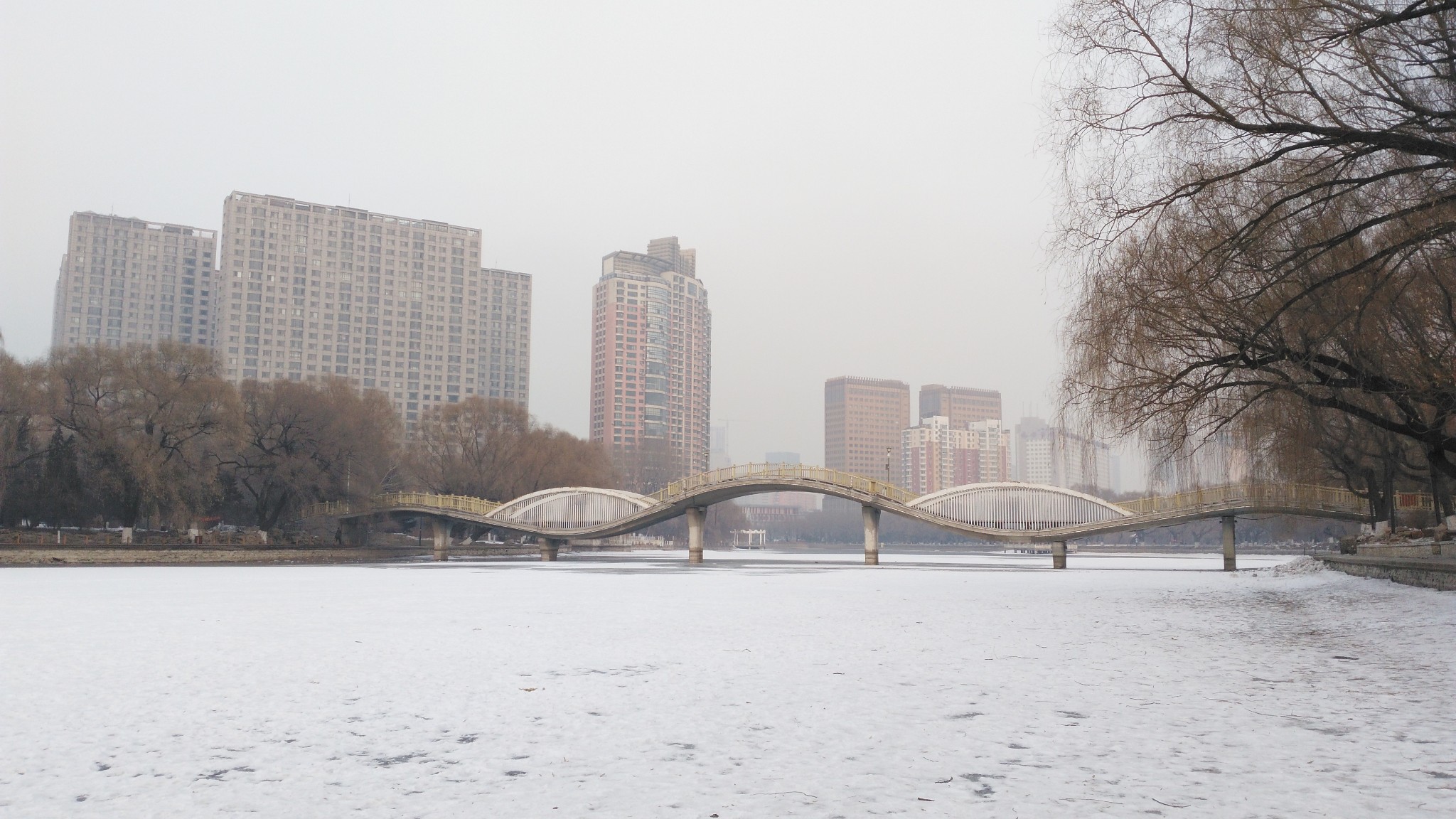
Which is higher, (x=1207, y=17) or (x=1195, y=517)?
(x=1207, y=17)

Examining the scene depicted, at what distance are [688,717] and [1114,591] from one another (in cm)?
2236

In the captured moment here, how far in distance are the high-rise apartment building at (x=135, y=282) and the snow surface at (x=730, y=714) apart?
592 feet

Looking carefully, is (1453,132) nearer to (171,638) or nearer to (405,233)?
(171,638)

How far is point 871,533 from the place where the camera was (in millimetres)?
54688

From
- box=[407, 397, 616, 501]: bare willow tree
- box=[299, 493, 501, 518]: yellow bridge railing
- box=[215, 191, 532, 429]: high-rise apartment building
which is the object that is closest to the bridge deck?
box=[299, 493, 501, 518]: yellow bridge railing

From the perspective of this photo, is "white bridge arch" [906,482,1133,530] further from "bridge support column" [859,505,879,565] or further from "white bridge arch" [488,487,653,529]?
"white bridge arch" [488,487,653,529]

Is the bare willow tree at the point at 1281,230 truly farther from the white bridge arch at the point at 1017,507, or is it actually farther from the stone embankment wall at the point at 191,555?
the stone embankment wall at the point at 191,555

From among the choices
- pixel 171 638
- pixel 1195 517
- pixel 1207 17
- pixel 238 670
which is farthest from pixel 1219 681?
pixel 1195 517

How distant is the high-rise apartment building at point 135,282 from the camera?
17700 cm

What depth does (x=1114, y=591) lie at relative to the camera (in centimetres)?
2789

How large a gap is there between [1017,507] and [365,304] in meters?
151

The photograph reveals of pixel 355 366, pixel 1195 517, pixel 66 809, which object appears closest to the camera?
pixel 66 809

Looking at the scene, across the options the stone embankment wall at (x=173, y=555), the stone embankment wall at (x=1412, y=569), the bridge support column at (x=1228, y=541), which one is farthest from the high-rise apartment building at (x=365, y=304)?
the stone embankment wall at (x=1412, y=569)

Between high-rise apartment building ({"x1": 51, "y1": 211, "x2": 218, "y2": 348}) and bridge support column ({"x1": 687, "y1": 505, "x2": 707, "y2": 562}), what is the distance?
141398 mm
